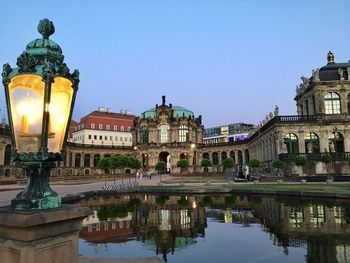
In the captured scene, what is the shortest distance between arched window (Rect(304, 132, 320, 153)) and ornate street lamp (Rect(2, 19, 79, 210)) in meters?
55.2

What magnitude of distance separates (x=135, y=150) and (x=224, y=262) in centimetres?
8200

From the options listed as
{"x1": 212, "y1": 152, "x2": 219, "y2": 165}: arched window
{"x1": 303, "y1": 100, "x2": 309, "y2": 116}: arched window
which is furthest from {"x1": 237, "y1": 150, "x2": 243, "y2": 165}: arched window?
{"x1": 303, "y1": 100, "x2": 309, "y2": 116}: arched window

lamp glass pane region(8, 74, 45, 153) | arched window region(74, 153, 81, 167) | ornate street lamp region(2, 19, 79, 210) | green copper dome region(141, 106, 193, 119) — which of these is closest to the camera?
ornate street lamp region(2, 19, 79, 210)

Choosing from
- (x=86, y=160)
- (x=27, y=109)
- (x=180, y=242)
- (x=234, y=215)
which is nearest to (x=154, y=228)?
(x=180, y=242)

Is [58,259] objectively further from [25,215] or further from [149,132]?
[149,132]

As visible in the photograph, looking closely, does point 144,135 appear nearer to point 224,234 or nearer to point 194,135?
point 194,135

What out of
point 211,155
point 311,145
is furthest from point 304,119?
point 211,155

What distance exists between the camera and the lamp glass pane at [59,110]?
472cm

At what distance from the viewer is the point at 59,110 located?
4883mm

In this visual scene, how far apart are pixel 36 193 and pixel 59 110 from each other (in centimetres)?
137

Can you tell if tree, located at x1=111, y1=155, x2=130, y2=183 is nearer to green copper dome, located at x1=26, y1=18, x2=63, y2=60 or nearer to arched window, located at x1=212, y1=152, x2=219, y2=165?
arched window, located at x1=212, y1=152, x2=219, y2=165

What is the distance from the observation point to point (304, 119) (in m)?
54.9

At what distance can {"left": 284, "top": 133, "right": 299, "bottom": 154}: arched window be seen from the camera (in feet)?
176

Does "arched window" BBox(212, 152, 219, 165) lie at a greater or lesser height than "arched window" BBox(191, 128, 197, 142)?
lesser
